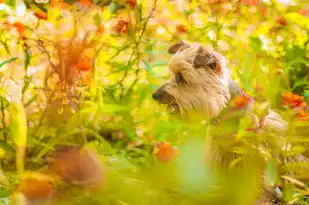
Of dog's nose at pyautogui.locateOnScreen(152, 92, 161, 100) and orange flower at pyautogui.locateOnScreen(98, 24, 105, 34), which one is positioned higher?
orange flower at pyautogui.locateOnScreen(98, 24, 105, 34)

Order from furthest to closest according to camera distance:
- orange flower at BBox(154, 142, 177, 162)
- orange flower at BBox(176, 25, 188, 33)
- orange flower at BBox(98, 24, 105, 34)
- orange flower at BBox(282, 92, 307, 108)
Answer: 1. orange flower at BBox(176, 25, 188, 33)
2. orange flower at BBox(98, 24, 105, 34)
3. orange flower at BBox(282, 92, 307, 108)
4. orange flower at BBox(154, 142, 177, 162)

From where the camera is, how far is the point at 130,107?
2.04 m

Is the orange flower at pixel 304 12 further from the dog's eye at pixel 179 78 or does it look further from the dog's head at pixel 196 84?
the dog's eye at pixel 179 78

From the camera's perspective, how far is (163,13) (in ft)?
12.0

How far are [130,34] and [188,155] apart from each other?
1527 mm

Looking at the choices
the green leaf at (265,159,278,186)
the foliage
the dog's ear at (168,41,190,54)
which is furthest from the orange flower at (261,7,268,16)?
the green leaf at (265,159,278,186)

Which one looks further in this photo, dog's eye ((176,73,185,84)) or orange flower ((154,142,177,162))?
dog's eye ((176,73,185,84))

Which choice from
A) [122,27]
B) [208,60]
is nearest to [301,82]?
[208,60]

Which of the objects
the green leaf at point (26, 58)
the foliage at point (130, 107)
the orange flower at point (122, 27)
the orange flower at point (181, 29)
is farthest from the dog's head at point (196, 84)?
the green leaf at point (26, 58)

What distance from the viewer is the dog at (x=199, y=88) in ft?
8.20

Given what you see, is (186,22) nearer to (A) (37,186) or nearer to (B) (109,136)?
(B) (109,136)

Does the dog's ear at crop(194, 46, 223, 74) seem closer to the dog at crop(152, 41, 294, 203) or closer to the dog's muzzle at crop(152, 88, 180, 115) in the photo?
the dog at crop(152, 41, 294, 203)

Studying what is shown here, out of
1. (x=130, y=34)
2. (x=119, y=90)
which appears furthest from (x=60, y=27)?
(x=119, y=90)

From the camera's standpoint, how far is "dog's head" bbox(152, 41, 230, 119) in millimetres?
2510
